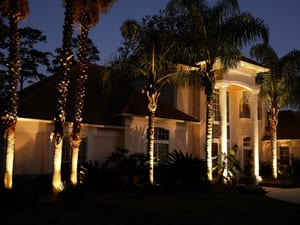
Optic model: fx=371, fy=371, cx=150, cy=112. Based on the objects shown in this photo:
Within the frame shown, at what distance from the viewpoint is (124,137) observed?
18.6 m

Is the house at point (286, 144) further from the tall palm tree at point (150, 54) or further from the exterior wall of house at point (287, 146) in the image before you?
the tall palm tree at point (150, 54)

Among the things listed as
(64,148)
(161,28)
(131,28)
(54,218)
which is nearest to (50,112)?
(64,148)

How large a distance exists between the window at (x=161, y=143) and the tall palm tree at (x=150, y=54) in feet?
12.0

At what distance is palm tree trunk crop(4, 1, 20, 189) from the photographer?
12.2 m

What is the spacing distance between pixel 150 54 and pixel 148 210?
7238mm

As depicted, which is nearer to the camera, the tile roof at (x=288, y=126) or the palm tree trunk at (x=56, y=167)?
the palm tree trunk at (x=56, y=167)

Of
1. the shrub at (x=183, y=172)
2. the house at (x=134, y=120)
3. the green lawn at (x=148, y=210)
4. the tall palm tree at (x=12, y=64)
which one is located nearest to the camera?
→ the green lawn at (x=148, y=210)

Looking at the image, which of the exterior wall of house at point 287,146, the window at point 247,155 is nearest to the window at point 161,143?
the window at point 247,155

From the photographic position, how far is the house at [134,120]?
1614 centimetres

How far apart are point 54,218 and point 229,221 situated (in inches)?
184

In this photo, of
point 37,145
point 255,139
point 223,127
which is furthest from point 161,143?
point 37,145

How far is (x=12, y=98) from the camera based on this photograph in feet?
41.0

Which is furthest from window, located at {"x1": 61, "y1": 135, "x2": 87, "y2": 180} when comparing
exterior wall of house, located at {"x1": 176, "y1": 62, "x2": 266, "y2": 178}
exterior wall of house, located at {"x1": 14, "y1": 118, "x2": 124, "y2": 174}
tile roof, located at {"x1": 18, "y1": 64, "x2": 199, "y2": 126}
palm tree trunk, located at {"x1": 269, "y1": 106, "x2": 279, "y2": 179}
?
palm tree trunk, located at {"x1": 269, "y1": 106, "x2": 279, "y2": 179}

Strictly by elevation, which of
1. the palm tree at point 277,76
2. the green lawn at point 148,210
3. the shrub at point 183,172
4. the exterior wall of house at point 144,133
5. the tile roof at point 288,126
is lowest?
the green lawn at point 148,210
